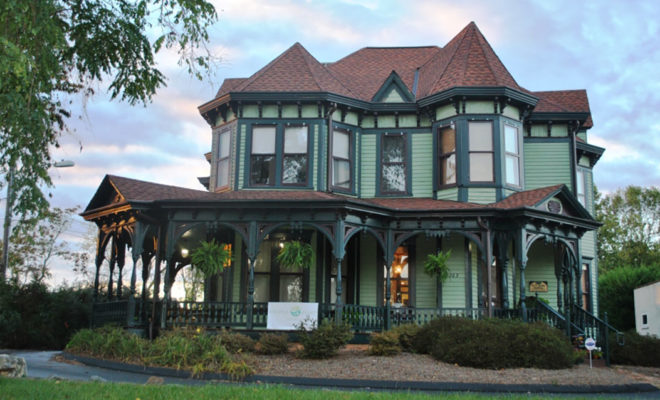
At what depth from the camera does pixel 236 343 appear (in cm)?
1499

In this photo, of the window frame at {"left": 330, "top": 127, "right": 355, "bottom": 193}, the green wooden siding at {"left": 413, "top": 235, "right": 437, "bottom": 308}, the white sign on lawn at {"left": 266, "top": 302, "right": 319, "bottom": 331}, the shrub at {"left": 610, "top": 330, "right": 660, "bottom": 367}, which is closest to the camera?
the white sign on lawn at {"left": 266, "top": 302, "right": 319, "bottom": 331}

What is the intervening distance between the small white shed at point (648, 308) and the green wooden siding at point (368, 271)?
Answer: 43.1 ft

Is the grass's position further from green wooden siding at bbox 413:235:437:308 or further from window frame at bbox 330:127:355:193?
window frame at bbox 330:127:355:193

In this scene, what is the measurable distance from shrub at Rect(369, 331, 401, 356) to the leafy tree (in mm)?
23524

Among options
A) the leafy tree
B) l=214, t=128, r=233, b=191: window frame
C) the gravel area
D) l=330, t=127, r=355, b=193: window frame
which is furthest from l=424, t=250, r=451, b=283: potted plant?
the leafy tree

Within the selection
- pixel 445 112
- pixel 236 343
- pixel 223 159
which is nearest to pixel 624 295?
pixel 445 112

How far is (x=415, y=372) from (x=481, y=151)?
927 cm

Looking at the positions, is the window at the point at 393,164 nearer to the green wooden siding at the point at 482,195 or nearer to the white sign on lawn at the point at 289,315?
the green wooden siding at the point at 482,195

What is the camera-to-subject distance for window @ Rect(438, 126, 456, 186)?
2095cm

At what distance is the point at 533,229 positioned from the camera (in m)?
19.2

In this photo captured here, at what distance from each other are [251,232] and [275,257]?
2348 mm

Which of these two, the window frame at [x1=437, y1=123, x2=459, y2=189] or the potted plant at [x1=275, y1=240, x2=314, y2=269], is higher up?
the window frame at [x1=437, y1=123, x2=459, y2=189]

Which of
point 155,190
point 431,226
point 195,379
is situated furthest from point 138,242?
point 431,226

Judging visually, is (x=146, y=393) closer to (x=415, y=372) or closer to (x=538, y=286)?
(x=415, y=372)
